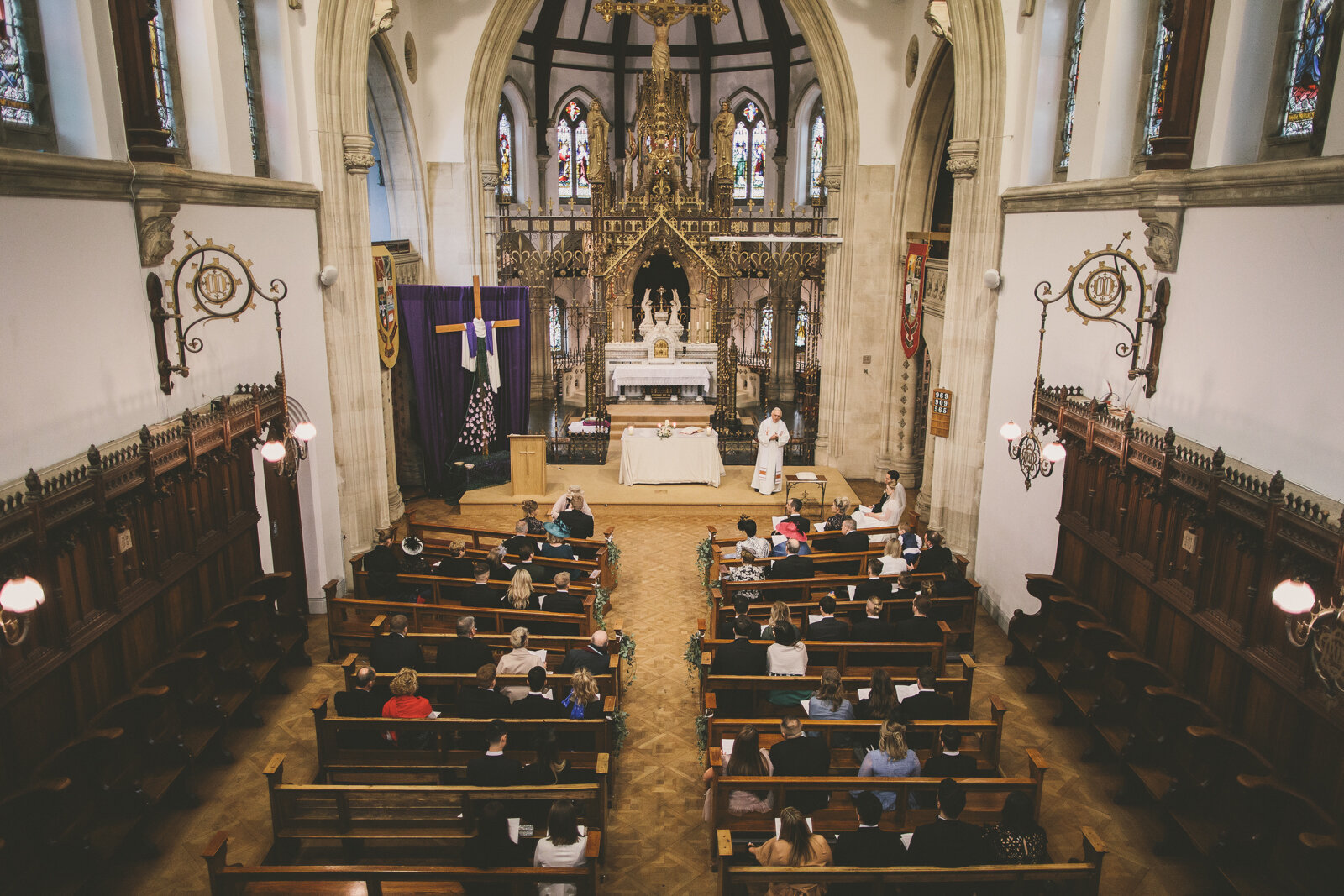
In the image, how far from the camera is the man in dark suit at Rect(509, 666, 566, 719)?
23.9 feet

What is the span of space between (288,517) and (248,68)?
5541 millimetres

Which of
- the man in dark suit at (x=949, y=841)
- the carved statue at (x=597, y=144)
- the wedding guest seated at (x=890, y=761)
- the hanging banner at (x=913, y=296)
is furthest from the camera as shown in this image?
the carved statue at (x=597, y=144)

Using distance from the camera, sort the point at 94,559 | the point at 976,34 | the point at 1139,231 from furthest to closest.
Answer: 1. the point at 976,34
2. the point at 1139,231
3. the point at 94,559

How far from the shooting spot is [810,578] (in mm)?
10297

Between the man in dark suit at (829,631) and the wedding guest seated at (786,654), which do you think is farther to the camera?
the man in dark suit at (829,631)

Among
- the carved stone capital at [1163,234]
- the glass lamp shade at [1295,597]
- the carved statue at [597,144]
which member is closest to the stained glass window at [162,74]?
the carved stone capital at [1163,234]

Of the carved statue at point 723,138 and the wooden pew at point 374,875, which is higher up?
the carved statue at point 723,138

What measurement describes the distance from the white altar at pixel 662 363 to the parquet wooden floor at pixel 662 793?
10.6 meters

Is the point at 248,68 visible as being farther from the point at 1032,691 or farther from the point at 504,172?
the point at 504,172

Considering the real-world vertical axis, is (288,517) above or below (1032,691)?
above

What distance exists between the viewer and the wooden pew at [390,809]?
6332 millimetres

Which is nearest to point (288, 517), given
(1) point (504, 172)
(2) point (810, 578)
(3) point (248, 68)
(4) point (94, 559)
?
→ (4) point (94, 559)

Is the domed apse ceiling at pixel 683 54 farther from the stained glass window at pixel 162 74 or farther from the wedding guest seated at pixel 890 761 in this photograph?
the wedding guest seated at pixel 890 761

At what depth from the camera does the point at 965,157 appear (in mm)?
12367
